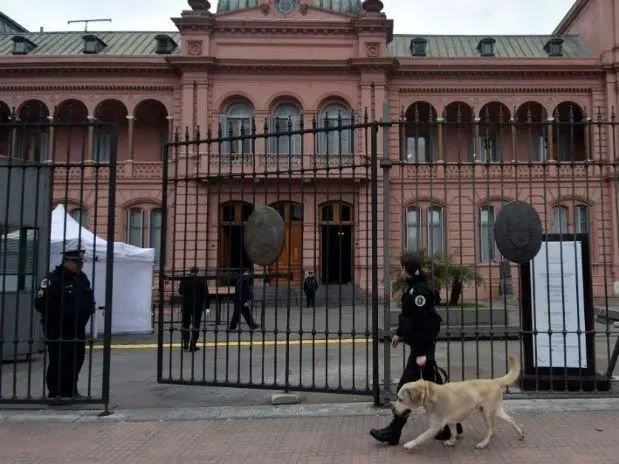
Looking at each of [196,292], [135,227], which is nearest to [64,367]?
[196,292]

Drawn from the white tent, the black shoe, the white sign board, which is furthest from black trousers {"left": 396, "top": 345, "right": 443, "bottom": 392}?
the white tent

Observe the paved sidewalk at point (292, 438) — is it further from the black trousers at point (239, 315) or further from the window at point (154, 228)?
the window at point (154, 228)

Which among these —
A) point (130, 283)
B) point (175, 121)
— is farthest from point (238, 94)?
point (130, 283)

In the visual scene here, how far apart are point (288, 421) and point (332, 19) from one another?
23.3 metres

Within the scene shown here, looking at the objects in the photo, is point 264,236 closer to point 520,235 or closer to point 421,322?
point 421,322

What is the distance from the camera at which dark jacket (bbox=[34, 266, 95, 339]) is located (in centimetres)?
708

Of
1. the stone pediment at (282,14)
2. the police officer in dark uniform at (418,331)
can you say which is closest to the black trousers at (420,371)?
the police officer in dark uniform at (418,331)

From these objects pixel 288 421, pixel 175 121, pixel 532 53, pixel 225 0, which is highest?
pixel 225 0

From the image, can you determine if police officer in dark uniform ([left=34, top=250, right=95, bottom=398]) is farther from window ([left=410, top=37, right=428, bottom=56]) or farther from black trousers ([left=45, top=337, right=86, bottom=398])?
window ([left=410, top=37, right=428, bottom=56])

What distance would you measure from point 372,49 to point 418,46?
4.35 m

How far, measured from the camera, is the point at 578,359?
725 cm

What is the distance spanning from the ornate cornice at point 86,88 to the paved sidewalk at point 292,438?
2235 centimetres

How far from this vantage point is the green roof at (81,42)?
29261 mm

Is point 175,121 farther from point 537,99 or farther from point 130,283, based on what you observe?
point 537,99
